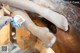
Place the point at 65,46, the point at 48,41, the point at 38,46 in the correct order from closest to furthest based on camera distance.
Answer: the point at 48,41
the point at 38,46
the point at 65,46

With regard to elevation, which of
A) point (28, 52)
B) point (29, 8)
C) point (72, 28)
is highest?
point (29, 8)

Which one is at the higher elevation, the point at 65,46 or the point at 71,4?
the point at 71,4

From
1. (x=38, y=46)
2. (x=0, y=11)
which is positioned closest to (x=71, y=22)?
(x=38, y=46)

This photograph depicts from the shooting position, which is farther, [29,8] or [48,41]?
[29,8]

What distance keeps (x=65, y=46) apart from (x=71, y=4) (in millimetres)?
253

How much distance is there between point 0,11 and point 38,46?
0.79 ft

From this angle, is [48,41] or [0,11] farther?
[0,11]

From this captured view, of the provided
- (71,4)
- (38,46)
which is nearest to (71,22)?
(71,4)

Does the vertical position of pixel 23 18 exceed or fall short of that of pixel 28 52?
it exceeds it

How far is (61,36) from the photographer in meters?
0.83

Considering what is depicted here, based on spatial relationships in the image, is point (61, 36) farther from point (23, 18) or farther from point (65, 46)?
point (23, 18)

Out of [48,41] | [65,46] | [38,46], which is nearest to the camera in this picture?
[48,41]

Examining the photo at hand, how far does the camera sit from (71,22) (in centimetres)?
81

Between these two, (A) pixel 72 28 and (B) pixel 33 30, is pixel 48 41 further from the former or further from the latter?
(A) pixel 72 28
